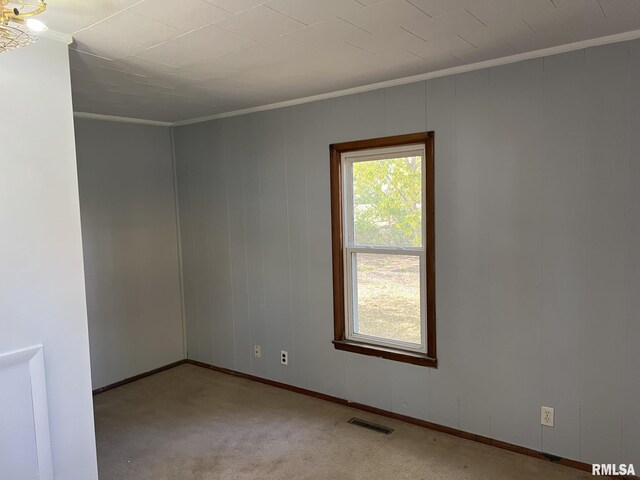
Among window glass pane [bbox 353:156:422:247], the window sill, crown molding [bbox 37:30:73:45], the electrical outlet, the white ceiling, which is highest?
the white ceiling

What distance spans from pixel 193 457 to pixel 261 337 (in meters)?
1.30

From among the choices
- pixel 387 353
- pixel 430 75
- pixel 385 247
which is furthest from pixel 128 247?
pixel 430 75

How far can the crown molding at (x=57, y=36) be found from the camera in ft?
6.70

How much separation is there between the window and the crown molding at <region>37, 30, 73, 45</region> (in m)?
1.85

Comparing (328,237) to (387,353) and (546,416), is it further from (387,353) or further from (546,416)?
(546,416)

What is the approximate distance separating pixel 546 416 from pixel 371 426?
113 cm

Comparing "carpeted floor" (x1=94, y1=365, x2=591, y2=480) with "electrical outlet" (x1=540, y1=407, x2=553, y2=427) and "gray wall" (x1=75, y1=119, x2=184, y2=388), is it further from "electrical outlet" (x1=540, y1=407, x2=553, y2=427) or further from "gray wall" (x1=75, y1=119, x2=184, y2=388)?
"gray wall" (x1=75, y1=119, x2=184, y2=388)

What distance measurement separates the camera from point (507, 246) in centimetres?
282

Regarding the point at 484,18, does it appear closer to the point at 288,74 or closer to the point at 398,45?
the point at 398,45

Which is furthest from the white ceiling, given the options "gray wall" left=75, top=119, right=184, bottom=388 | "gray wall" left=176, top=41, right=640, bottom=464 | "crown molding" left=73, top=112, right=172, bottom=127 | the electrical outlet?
the electrical outlet

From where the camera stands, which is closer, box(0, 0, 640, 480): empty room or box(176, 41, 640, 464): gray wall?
box(0, 0, 640, 480): empty room

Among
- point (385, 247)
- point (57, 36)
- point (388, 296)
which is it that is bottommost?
point (388, 296)

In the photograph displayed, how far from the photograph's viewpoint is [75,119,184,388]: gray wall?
395cm

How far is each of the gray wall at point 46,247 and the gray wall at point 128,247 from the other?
74.1 inches
